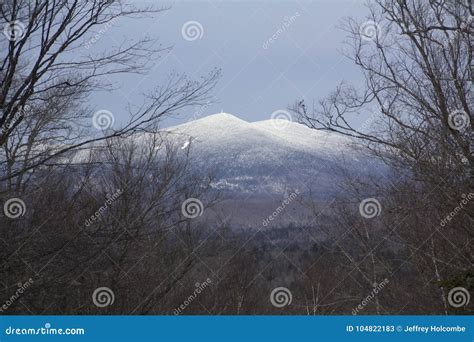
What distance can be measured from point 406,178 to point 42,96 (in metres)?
6.16

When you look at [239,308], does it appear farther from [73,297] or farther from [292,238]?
[292,238]

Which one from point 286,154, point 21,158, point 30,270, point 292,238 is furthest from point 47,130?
point 286,154

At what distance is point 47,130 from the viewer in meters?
9.27
